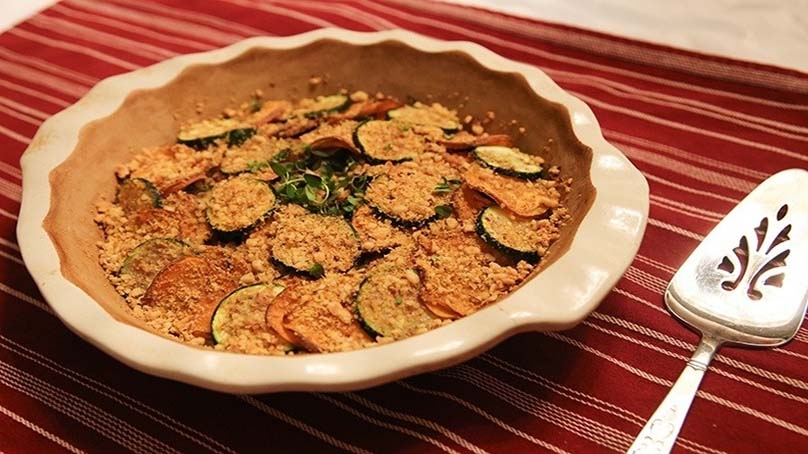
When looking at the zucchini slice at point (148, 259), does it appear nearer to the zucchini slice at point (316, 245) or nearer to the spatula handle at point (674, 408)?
the zucchini slice at point (316, 245)

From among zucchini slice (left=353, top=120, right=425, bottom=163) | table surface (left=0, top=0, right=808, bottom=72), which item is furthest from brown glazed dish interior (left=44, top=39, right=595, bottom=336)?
table surface (left=0, top=0, right=808, bottom=72)

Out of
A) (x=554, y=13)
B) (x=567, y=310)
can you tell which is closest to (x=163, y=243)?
(x=567, y=310)

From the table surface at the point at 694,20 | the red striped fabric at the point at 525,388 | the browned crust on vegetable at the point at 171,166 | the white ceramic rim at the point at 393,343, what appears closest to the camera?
the white ceramic rim at the point at 393,343

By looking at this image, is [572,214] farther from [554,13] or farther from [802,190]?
[554,13]

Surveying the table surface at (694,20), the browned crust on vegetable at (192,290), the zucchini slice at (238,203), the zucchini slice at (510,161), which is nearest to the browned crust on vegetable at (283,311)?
the browned crust on vegetable at (192,290)

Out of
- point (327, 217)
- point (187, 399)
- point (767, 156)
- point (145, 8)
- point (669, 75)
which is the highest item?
point (669, 75)
